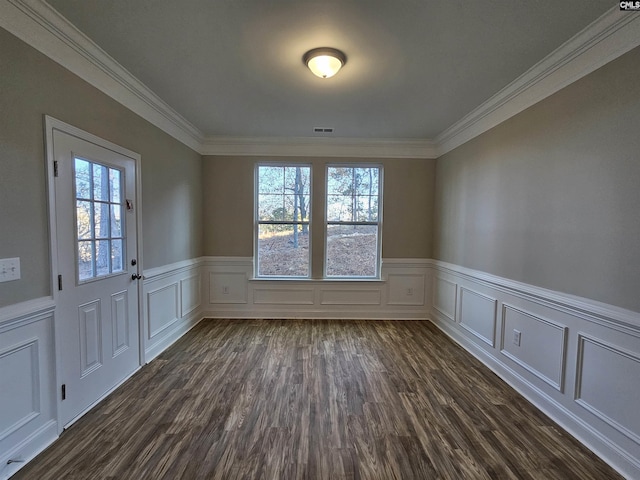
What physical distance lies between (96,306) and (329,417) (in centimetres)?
201

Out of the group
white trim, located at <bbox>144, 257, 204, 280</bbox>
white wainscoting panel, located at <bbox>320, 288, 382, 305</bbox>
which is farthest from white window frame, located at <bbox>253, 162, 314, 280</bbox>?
white trim, located at <bbox>144, 257, 204, 280</bbox>

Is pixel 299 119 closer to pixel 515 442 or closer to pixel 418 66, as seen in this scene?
pixel 418 66

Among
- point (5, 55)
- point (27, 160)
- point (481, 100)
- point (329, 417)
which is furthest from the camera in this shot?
point (481, 100)

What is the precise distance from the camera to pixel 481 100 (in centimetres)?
280

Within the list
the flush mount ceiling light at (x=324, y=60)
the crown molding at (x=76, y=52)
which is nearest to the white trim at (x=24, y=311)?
the crown molding at (x=76, y=52)

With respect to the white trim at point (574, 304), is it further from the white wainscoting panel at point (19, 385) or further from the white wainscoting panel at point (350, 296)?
the white wainscoting panel at point (19, 385)

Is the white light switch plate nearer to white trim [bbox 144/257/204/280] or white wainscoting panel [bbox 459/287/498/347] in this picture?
white trim [bbox 144/257/204/280]

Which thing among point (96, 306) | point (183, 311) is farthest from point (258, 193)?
point (96, 306)

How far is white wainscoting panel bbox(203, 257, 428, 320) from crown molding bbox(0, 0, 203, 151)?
226cm

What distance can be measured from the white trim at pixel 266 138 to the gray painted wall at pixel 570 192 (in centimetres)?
10

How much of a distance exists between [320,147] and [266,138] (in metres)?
0.79

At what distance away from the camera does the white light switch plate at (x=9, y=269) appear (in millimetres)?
1536

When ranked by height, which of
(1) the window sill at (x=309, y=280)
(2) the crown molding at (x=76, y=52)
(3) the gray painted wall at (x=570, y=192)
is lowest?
(1) the window sill at (x=309, y=280)

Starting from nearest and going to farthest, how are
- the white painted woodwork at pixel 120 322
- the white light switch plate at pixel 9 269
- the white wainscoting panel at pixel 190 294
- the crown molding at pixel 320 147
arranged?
the white light switch plate at pixel 9 269
the white painted woodwork at pixel 120 322
the white wainscoting panel at pixel 190 294
the crown molding at pixel 320 147
